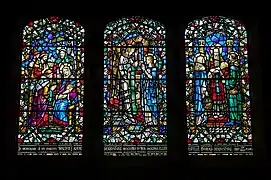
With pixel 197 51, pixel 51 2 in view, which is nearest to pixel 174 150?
pixel 197 51

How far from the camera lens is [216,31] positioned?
829 centimetres

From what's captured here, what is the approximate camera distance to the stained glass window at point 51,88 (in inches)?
306

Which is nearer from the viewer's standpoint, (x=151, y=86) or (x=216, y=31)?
(x=151, y=86)

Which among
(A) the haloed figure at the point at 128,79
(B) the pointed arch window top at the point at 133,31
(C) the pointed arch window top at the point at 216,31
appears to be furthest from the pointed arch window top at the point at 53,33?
(C) the pointed arch window top at the point at 216,31

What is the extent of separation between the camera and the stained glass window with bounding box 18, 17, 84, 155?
7.76m

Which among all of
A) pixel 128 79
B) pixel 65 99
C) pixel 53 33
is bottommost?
pixel 65 99

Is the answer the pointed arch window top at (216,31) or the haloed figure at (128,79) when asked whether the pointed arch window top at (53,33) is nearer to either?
the haloed figure at (128,79)

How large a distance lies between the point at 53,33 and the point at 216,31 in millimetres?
2223

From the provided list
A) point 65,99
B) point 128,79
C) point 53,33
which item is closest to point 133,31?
point 128,79

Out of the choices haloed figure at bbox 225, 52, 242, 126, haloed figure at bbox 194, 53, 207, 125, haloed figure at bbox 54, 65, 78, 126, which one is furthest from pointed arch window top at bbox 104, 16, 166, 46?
haloed figure at bbox 225, 52, 242, 126

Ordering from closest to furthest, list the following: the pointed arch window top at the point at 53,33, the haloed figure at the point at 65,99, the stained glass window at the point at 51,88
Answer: the stained glass window at the point at 51,88 → the haloed figure at the point at 65,99 → the pointed arch window top at the point at 53,33

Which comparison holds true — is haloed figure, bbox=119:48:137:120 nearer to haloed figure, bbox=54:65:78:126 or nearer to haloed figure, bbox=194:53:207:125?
haloed figure, bbox=54:65:78:126

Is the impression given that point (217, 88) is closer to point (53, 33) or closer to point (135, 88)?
point (135, 88)

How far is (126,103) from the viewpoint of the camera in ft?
26.2
